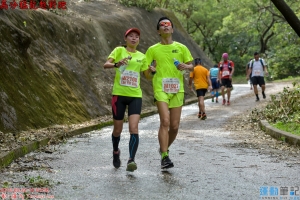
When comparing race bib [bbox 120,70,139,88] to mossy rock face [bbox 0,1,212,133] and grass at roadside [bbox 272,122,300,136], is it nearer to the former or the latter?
mossy rock face [bbox 0,1,212,133]

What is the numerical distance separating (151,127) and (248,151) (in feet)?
17.8

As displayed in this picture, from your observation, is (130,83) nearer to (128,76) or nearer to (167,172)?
(128,76)

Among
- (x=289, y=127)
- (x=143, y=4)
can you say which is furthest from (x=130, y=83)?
(x=143, y=4)

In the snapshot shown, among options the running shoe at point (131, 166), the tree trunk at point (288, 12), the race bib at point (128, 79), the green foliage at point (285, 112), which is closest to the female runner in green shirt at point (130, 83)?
the race bib at point (128, 79)

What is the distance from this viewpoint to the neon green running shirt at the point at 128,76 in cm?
793

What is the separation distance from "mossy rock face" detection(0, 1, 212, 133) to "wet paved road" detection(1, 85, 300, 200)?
172cm

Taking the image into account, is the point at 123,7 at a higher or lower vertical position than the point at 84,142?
higher

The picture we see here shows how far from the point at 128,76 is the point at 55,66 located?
31.3 ft

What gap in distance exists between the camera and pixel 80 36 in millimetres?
21750

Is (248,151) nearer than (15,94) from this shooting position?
Yes

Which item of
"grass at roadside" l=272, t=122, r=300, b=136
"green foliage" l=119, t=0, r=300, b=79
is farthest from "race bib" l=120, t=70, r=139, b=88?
"green foliage" l=119, t=0, r=300, b=79

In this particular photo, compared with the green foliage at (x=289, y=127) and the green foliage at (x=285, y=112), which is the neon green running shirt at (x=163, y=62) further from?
the green foliage at (x=285, y=112)

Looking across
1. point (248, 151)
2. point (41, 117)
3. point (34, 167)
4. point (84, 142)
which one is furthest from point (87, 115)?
point (34, 167)

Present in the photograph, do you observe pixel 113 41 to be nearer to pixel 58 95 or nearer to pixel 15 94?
pixel 58 95
